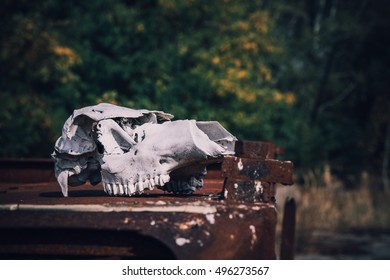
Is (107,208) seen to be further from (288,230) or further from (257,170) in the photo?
(288,230)

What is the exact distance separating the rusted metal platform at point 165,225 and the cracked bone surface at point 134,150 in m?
0.30

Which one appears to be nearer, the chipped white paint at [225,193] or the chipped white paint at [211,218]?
the chipped white paint at [211,218]

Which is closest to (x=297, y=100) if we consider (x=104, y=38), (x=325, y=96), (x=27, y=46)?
(x=325, y=96)

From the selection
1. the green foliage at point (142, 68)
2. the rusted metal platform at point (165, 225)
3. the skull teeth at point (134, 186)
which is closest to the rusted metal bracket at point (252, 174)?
the rusted metal platform at point (165, 225)

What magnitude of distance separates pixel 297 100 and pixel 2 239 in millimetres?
18225

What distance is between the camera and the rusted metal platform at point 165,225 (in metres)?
Result: 2.48

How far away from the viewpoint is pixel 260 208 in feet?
8.69

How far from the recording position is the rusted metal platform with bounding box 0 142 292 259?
248 cm

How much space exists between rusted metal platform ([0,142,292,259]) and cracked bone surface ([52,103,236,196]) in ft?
0.98

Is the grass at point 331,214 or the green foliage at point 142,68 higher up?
the green foliage at point 142,68

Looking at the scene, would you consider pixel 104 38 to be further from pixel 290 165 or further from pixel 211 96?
pixel 290 165

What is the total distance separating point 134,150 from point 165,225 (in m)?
0.81

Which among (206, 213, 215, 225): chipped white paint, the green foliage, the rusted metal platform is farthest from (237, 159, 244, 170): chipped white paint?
the green foliage

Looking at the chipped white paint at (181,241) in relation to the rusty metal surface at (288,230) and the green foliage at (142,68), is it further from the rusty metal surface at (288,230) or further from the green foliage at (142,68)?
the green foliage at (142,68)
